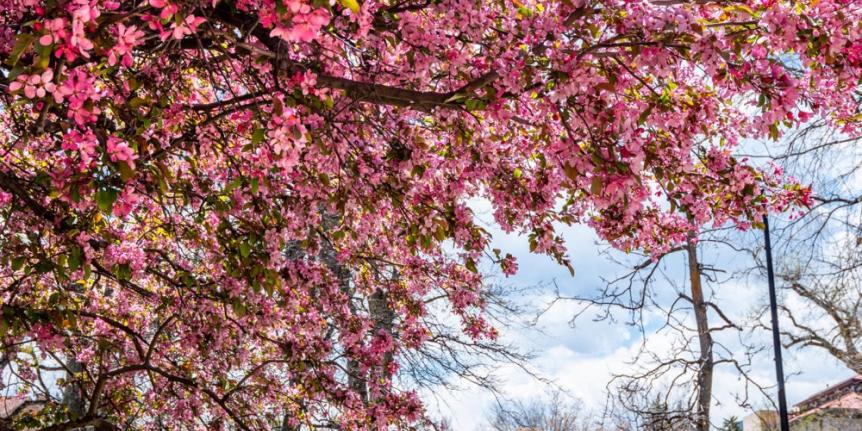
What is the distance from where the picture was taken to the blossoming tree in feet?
9.84

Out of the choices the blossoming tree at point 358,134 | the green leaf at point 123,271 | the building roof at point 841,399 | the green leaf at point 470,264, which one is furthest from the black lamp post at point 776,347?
the green leaf at point 123,271

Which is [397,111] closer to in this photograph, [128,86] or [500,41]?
[500,41]

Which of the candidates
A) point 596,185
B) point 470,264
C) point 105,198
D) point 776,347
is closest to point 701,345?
point 776,347

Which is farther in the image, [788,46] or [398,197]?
[398,197]

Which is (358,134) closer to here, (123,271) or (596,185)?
(123,271)

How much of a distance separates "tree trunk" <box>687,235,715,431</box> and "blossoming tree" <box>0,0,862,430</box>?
7.63 meters

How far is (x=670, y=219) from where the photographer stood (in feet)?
19.5

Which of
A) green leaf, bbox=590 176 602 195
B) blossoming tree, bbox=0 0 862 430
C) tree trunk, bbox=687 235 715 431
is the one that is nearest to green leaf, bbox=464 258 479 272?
blossoming tree, bbox=0 0 862 430

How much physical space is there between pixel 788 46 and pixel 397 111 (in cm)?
278

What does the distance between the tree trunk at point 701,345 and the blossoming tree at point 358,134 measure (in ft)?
25.0

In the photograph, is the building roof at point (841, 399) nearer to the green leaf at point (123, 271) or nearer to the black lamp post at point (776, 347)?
the black lamp post at point (776, 347)

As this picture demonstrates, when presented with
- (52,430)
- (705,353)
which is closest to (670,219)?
(52,430)

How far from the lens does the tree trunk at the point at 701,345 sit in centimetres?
1263

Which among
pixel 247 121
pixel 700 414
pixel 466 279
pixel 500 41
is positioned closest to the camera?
pixel 500 41
